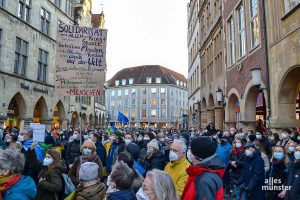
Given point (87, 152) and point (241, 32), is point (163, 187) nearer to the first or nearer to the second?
point (87, 152)

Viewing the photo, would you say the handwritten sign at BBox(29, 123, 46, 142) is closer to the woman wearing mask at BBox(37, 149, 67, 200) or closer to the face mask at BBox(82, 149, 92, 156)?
the face mask at BBox(82, 149, 92, 156)

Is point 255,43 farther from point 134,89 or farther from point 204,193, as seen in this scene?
point 134,89

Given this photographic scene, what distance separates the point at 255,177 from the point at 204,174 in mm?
3751

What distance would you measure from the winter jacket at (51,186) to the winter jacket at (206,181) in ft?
6.53

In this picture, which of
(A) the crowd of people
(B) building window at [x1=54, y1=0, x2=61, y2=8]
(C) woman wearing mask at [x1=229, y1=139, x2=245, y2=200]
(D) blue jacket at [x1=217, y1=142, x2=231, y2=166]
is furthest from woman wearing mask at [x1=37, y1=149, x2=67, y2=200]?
(B) building window at [x1=54, y1=0, x2=61, y2=8]

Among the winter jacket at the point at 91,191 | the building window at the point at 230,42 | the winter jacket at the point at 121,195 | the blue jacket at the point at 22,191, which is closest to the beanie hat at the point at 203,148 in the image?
the winter jacket at the point at 121,195

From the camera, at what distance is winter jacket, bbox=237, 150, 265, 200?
6156mm

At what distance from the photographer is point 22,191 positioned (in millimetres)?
3285

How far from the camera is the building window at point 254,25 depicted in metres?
13.6

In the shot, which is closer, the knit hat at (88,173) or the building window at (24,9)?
the knit hat at (88,173)

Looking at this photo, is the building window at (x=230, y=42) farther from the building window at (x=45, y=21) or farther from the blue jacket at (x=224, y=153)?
the building window at (x=45, y=21)

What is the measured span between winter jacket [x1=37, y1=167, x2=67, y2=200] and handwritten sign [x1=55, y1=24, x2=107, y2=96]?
322cm

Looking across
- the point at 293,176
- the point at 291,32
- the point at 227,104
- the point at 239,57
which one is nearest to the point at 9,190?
the point at 293,176

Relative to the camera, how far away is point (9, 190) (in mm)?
3250
